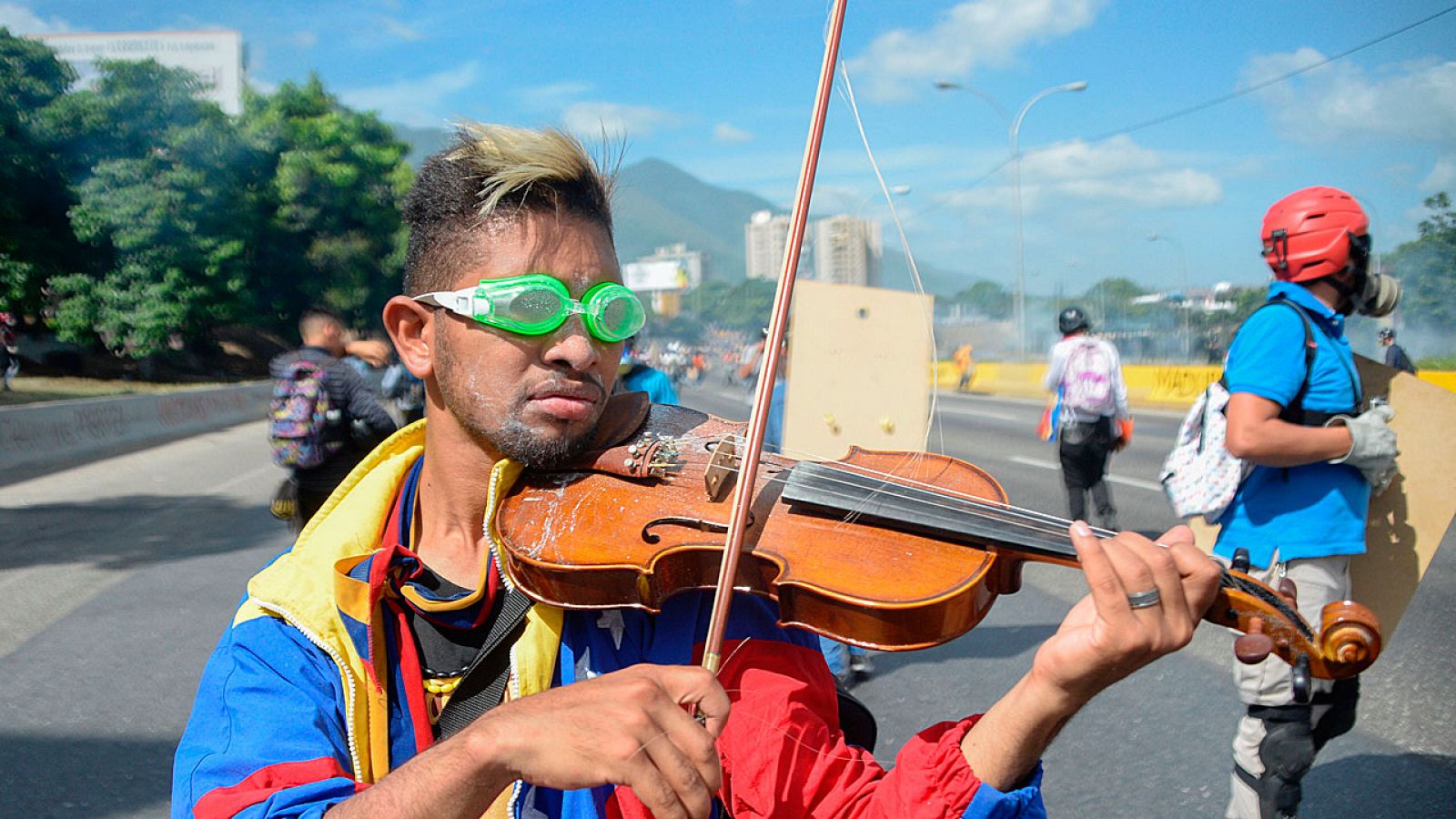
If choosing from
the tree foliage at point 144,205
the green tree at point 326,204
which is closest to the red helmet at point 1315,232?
the tree foliage at point 144,205

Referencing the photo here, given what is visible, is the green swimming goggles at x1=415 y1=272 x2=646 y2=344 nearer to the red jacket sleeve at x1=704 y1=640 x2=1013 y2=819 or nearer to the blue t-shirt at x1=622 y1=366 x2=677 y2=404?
the red jacket sleeve at x1=704 y1=640 x2=1013 y2=819

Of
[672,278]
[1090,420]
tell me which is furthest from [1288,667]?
[672,278]

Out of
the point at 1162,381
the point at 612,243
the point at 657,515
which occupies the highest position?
the point at 612,243

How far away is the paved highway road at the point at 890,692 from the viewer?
3.47 m

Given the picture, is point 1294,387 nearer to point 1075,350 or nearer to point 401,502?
point 401,502

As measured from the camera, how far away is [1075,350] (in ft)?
23.7

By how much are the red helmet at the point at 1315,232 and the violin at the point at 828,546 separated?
1.59 metres

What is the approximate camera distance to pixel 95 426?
607 inches

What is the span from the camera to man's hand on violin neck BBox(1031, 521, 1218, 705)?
44.5 inches

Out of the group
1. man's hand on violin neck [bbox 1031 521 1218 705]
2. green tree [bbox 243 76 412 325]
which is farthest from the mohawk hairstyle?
green tree [bbox 243 76 412 325]

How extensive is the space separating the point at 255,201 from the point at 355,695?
39.1m

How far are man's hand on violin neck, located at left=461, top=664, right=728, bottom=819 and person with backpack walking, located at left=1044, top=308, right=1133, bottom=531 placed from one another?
21.2 ft

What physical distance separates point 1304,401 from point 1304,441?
0.15 metres

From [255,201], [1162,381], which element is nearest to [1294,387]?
[1162,381]
